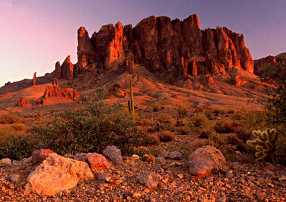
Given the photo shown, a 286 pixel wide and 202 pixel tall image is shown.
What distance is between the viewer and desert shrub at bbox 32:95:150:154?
10.6 m

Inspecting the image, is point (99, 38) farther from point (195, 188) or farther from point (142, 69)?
point (195, 188)

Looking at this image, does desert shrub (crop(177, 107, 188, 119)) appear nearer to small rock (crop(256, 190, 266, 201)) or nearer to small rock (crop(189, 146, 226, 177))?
small rock (crop(189, 146, 226, 177))

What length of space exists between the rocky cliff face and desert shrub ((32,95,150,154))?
80.1m

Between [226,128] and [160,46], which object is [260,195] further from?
[160,46]

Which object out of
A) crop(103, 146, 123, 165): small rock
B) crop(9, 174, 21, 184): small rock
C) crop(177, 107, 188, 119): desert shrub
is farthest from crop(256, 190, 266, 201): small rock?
crop(177, 107, 188, 119): desert shrub

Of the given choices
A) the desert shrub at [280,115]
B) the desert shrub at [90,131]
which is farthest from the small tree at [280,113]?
the desert shrub at [90,131]

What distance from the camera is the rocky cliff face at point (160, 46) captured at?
95312mm

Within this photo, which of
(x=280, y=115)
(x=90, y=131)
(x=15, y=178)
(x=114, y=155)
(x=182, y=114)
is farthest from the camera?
(x=182, y=114)

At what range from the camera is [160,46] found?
331 feet

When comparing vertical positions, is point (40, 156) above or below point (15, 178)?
above

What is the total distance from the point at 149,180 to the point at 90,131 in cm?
423

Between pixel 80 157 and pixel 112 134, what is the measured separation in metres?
2.93

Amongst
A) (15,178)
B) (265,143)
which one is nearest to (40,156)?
(15,178)

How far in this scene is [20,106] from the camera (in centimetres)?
5781
